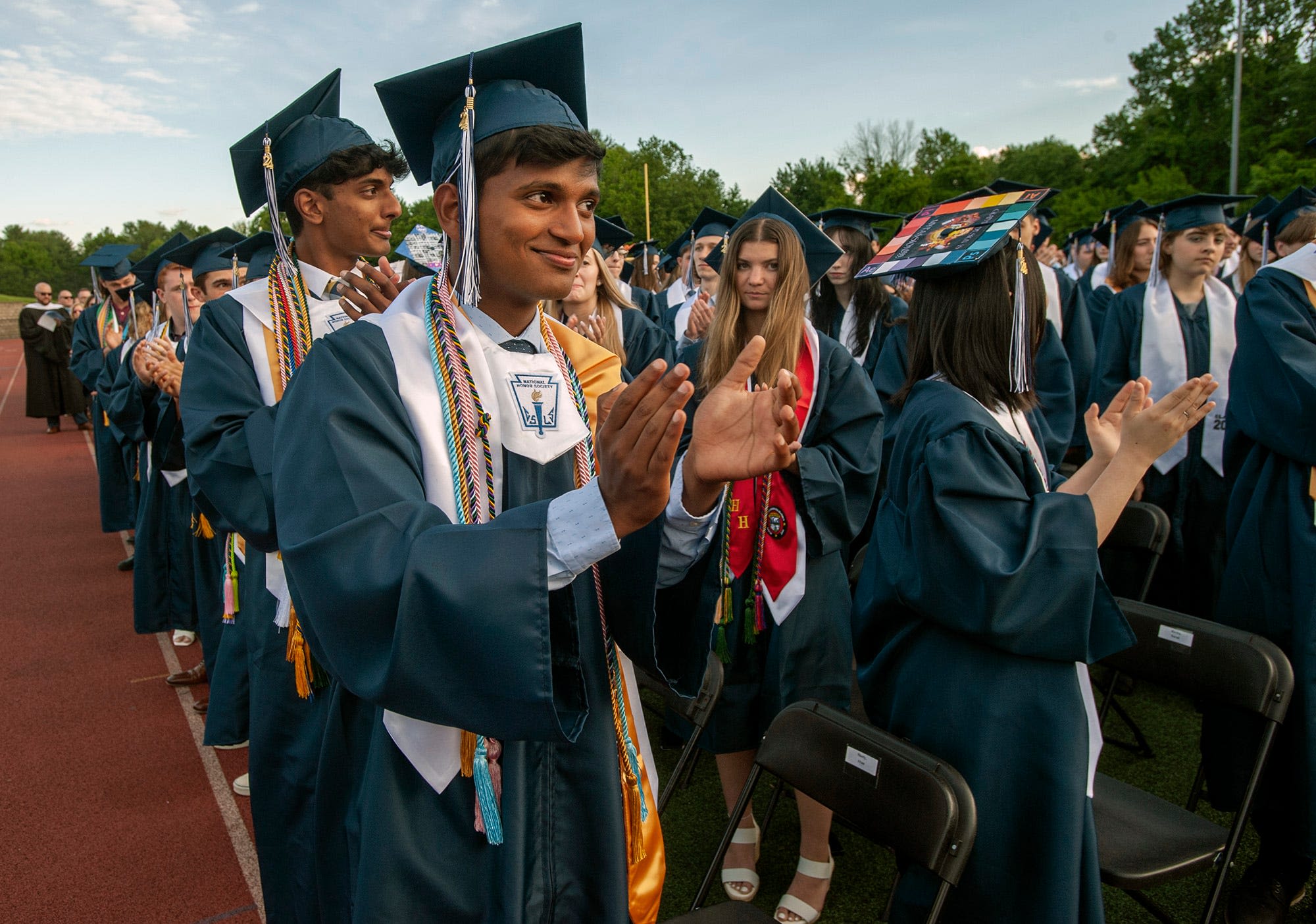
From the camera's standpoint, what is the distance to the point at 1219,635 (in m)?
2.53

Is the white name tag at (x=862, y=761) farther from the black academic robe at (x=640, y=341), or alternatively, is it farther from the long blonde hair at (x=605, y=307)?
the black academic robe at (x=640, y=341)

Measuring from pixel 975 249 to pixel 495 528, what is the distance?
162 centimetres

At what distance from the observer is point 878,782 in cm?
200

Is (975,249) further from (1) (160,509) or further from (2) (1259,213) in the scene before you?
(2) (1259,213)

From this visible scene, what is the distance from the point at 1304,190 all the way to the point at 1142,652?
13.9 ft

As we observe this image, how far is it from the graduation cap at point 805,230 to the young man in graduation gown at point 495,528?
2.02m

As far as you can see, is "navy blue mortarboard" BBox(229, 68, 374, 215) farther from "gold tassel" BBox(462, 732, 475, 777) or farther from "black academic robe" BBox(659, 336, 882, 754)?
"gold tassel" BBox(462, 732, 475, 777)

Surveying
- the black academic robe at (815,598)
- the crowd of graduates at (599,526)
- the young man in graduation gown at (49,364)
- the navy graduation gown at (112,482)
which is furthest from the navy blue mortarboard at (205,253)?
the young man in graduation gown at (49,364)

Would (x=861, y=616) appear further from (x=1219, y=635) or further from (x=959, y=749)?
(x=1219, y=635)

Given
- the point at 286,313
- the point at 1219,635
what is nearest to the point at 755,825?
the point at 1219,635

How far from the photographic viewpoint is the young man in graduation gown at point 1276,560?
104 inches

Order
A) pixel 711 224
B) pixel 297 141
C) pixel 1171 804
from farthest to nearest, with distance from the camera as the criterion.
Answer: pixel 711 224 → pixel 297 141 → pixel 1171 804

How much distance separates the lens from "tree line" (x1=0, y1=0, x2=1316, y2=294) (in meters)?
29.4

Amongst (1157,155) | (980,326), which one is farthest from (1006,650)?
(1157,155)
